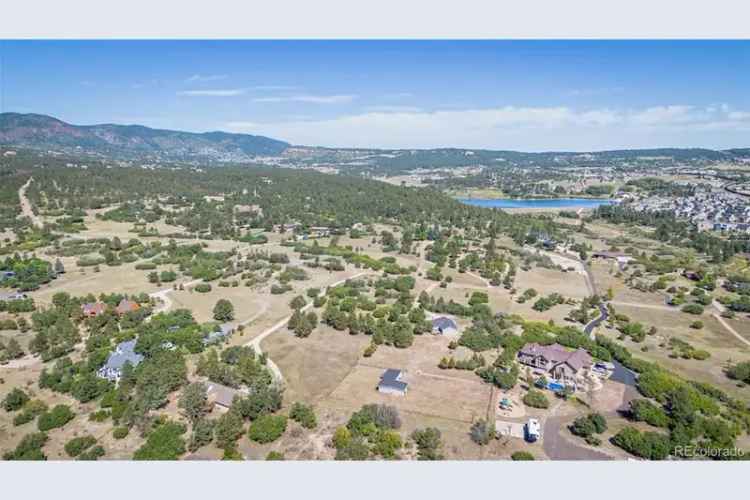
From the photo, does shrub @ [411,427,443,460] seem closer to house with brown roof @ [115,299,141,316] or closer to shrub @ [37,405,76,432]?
shrub @ [37,405,76,432]

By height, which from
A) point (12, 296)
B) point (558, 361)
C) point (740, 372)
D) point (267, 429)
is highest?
point (558, 361)

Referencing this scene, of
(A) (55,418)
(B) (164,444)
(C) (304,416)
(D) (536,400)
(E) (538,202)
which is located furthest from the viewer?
(E) (538,202)

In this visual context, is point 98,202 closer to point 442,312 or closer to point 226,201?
point 226,201

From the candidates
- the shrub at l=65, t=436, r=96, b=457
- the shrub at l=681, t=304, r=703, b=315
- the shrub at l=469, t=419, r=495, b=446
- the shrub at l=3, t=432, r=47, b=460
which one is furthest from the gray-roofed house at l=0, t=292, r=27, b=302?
the shrub at l=681, t=304, r=703, b=315

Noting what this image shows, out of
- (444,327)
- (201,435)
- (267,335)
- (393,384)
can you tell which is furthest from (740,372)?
(201,435)

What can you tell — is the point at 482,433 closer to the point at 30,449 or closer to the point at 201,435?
the point at 201,435

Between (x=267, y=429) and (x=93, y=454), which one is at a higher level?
Answer: (x=267, y=429)
